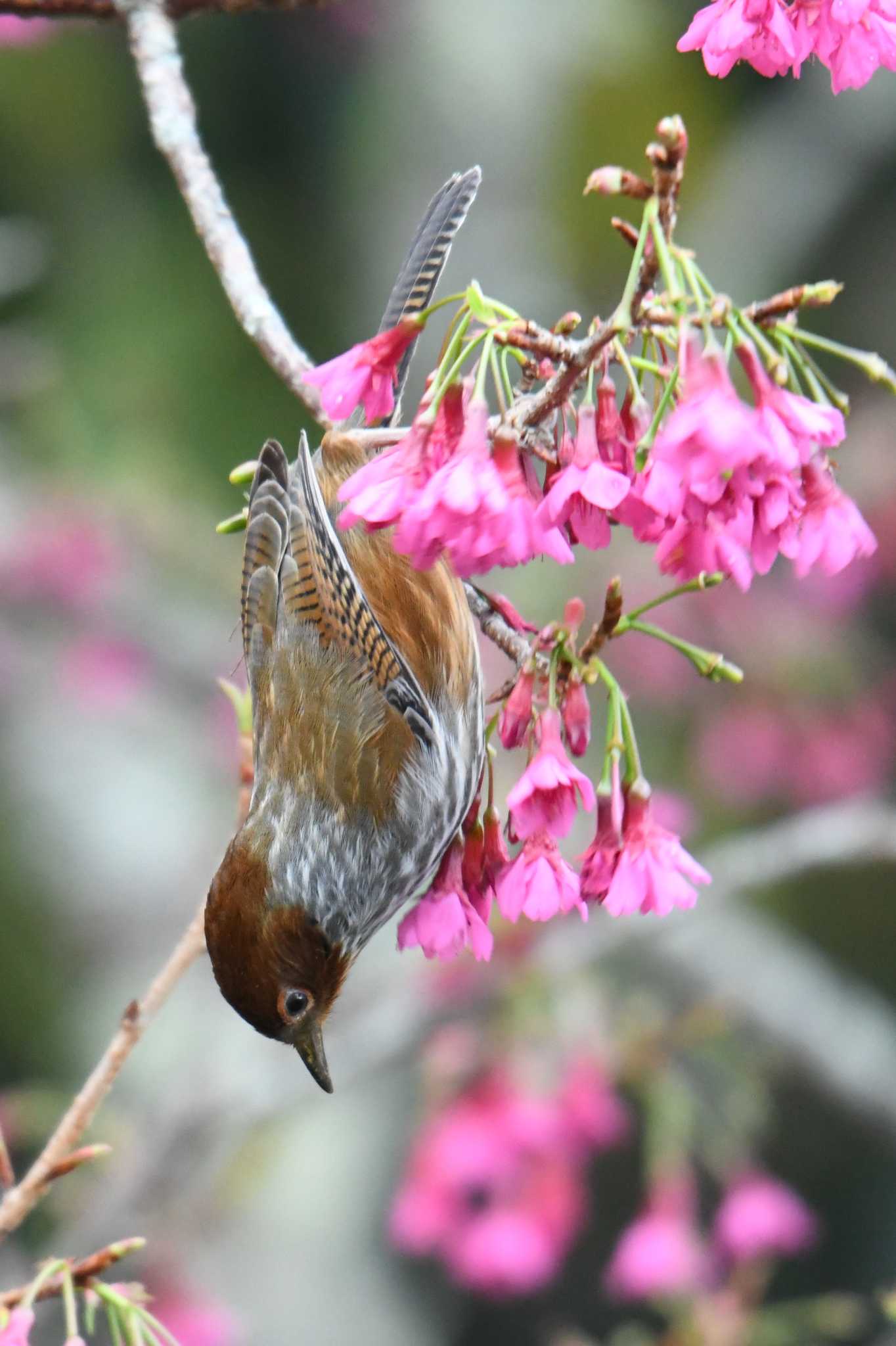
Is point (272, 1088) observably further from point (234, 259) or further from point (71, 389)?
point (71, 389)

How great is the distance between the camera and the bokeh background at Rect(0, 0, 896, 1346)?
4398 millimetres

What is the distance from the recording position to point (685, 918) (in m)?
3.99

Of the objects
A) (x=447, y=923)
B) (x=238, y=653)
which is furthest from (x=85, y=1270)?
(x=238, y=653)

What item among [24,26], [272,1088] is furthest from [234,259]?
[24,26]

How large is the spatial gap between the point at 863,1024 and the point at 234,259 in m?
3.04

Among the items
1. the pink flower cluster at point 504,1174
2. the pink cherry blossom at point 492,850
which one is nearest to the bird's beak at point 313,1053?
the pink cherry blossom at point 492,850

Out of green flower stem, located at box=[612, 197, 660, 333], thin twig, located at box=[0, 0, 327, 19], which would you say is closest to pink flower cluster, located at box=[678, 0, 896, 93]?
green flower stem, located at box=[612, 197, 660, 333]

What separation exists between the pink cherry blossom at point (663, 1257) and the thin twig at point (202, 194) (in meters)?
2.21

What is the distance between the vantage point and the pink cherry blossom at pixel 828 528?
138 centimetres

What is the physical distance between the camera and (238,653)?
5.12 meters

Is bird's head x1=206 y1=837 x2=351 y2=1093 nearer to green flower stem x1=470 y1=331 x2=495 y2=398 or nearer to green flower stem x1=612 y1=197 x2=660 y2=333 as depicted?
green flower stem x1=470 y1=331 x2=495 y2=398

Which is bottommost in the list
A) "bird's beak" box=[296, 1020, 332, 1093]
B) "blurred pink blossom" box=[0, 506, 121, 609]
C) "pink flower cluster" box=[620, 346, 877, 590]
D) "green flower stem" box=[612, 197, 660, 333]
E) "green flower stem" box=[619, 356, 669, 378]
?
"blurred pink blossom" box=[0, 506, 121, 609]

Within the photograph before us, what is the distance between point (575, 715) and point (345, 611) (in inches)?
24.1

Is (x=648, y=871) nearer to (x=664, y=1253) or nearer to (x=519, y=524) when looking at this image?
(x=519, y=524)
